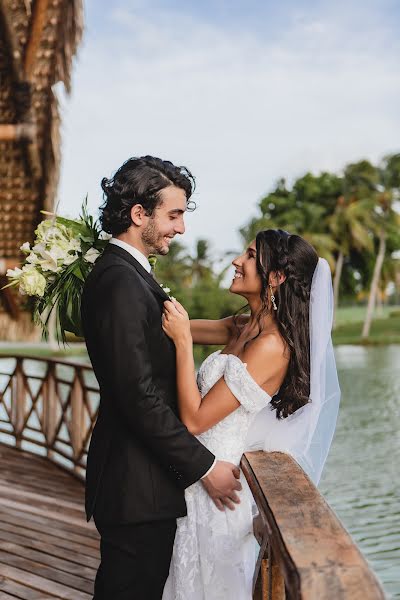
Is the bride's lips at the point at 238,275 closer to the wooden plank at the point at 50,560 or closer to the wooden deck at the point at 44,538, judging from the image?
the wooden deck at the point at 44,538

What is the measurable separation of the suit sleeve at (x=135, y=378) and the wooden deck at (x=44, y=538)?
5.58ft

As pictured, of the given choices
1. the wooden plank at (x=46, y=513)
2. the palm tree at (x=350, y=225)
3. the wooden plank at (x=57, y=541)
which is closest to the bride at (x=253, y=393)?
the wooden plank at (x=57, y=541)

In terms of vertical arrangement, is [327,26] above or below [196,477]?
above

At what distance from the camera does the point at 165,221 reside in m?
2.08

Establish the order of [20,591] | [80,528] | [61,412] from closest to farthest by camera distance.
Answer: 1. [20,591]
2. [80,528]
3. [61,412]

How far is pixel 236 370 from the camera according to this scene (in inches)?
85.0

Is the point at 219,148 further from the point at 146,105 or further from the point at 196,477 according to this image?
the point at 196,477

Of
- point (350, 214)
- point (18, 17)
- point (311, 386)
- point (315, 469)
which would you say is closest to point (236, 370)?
point (311, 386)

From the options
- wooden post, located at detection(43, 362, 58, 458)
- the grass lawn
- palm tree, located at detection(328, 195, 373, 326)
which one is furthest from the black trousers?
palm tree, located at detection(328, 195, 373, 326)

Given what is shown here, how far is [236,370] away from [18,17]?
346 centimetres

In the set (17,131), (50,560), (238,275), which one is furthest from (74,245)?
(17,131)

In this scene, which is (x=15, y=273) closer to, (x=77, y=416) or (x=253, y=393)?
(x=253, y=393)

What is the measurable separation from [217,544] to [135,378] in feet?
1.88

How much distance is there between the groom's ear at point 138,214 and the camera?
2.05 meters
